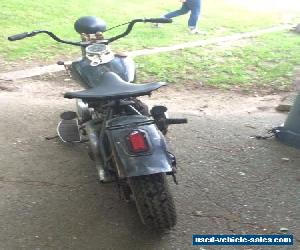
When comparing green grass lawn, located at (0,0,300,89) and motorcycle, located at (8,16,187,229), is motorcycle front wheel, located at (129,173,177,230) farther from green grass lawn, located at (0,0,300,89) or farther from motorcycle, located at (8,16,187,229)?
green grass lawn, located at (0,0,300,89)

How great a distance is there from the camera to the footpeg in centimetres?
482

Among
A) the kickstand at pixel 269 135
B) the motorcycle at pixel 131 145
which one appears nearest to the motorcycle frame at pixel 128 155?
the motorcycle at pixel 131 145

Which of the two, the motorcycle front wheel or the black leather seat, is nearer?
the motorcycle front wheel

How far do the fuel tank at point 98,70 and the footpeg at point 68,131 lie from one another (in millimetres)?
618

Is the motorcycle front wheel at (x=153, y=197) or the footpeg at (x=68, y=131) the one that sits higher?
the motorcycle front wheel at (x=153, y=197)

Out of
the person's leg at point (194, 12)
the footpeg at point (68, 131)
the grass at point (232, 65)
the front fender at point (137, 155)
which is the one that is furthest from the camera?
the person's leg at point (194, 12)

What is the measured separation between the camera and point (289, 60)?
8.30 m

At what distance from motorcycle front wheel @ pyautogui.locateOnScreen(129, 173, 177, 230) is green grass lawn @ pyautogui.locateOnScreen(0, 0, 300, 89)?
13.8 feet

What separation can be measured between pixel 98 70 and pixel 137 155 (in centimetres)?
150

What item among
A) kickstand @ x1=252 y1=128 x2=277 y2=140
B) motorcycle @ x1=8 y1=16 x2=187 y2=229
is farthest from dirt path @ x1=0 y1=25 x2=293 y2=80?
kickstand @ x1=252 y1=128 x2=277 y2=140

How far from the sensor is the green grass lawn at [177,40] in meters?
7.60

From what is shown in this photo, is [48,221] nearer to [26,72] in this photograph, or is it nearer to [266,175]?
[266,175]

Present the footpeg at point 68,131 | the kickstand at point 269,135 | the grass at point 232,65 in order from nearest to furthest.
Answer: the footpeg at point 68,131 → the kickstand at point 269,135 → the grass at point 232,65

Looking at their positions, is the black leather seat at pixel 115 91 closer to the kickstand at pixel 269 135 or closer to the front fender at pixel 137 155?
the front fender at pixel 137 155
